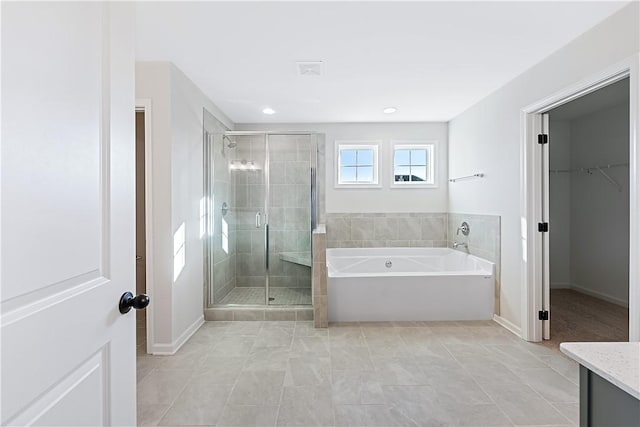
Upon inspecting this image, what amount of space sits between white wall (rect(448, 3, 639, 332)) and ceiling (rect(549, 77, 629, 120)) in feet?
2.86

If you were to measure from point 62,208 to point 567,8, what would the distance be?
2.71m

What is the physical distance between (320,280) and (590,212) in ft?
12.7

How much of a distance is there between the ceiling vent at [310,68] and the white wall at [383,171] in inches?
69.3

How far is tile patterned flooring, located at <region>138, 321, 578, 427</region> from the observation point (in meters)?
1.81

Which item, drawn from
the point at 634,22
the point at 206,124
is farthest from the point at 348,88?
the point at 634,22

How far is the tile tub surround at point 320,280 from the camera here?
312 centimetres

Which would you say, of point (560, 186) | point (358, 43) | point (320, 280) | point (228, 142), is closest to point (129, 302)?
point (358, 43)

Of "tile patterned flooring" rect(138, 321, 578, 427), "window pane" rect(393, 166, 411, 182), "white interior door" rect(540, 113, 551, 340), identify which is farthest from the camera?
"window pane" rect(393, 166, 411, 182)

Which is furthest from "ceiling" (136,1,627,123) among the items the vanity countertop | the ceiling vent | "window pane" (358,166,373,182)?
the vanity countertop

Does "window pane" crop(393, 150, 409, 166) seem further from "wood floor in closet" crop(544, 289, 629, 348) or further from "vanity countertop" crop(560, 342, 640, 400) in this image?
"vanity countertop" crop(560, 342, 640, 400)

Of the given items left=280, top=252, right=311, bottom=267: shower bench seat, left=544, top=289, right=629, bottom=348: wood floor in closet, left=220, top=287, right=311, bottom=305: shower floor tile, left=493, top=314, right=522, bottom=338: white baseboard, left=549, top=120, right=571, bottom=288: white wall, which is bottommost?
left=544, top=289, right=629, bottom=348: wood floor in closet

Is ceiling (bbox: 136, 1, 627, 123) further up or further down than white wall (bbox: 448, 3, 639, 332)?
further up

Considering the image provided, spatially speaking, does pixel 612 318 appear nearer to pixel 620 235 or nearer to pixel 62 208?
pixel 620 235

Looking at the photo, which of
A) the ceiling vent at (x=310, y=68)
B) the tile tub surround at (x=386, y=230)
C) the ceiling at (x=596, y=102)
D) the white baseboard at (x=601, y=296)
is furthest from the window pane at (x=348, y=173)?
the white baseboard at (x=601, y=296)
